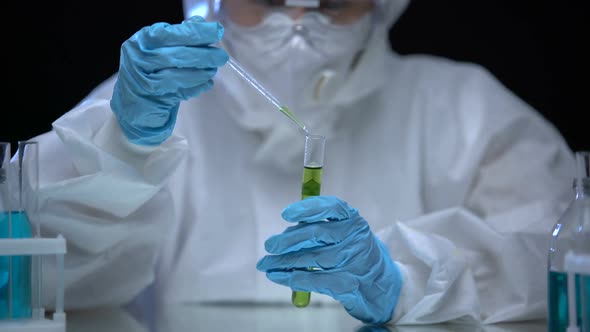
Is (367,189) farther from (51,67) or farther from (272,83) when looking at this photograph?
(51,67)

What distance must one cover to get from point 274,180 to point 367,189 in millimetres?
238

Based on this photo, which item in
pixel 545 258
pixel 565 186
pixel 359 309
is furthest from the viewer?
pixel 565 186

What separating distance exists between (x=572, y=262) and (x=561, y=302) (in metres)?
0.10

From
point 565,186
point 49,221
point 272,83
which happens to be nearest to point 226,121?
point 272,83

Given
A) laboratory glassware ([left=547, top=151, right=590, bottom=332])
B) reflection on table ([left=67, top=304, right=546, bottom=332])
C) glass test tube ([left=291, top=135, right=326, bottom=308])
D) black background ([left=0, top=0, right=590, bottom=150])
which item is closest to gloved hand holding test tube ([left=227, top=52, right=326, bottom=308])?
glass test tube ([left=291, top=135, right=326, bottom=308])

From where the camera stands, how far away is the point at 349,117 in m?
2.45

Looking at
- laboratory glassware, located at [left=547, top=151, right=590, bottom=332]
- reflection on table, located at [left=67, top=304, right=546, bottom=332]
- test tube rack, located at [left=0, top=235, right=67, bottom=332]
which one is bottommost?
reflection on table, located at [left=67, top=304, right=546, bottom=332]

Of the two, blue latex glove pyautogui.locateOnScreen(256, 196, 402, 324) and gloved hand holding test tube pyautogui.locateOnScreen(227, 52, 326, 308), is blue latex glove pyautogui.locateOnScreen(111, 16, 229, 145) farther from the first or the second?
blue latex glove pyautogui.locateOnScreen(256, 196, 402, 324)

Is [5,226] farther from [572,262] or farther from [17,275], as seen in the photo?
[572,262]

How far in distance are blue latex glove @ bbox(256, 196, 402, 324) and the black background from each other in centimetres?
161

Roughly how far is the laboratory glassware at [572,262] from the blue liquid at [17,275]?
887 mm

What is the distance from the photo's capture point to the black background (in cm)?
308

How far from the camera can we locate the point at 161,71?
172 cm

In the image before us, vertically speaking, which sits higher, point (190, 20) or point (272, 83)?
point (190, 20)
